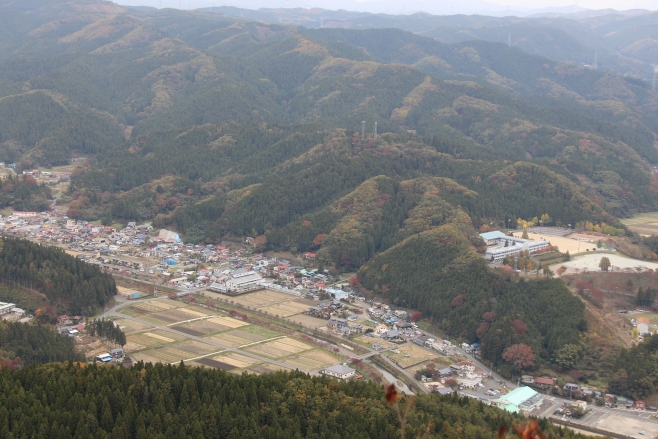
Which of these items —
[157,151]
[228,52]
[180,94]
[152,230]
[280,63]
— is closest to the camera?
[152,230]

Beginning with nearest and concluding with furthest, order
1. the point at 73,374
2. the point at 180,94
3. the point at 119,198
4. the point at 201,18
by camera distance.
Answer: the point at 73,374 → the point at 119,198 → the point at 180,94 → the point at 201,18

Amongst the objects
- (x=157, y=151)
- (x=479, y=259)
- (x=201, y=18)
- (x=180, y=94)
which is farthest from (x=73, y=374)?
(x=201, y=18)

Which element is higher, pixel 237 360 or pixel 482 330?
pixel 482 330

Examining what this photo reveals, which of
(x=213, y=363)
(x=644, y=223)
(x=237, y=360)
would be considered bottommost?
(x=644, y=223)

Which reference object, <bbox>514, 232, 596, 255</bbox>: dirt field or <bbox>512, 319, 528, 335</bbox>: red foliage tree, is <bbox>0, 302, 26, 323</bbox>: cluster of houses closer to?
<bbox>512, 319, 528, 335</bbox>: red foliage tree

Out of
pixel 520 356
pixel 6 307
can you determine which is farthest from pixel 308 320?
pixel 6 307

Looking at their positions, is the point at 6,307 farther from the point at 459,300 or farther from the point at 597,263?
the point at 597,263

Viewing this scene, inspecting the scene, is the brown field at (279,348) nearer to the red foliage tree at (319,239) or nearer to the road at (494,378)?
the road at (494,378)

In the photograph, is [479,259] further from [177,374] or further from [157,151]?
[157,151]
